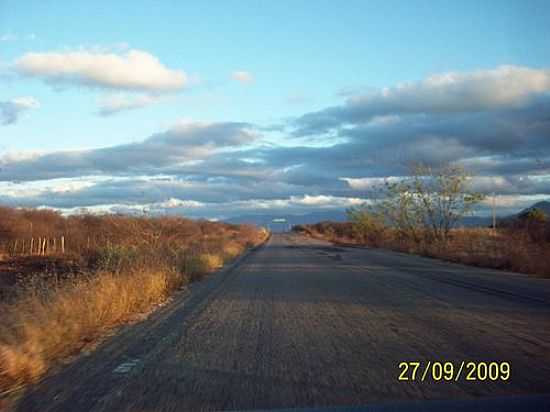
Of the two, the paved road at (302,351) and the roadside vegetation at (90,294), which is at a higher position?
the roadside vegetation at (90,294)

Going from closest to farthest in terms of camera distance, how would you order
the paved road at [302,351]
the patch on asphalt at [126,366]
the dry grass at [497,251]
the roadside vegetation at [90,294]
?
the paved road at [302,351] < the patch on asphalt at [126,366] < the roadside vegetation at [90,294] < the dry grass at [497,251]

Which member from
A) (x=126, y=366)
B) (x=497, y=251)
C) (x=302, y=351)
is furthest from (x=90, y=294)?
(x=497, y=251)

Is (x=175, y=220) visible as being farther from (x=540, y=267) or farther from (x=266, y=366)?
(x=266, y=366)

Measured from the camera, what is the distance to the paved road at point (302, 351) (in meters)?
7.27

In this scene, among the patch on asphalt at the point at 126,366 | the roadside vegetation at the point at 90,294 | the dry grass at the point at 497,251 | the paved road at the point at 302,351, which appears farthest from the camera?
the dry grass at the point at 497,251

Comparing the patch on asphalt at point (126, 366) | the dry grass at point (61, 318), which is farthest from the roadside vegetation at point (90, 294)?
the patch on asphalt at point (126, 366)

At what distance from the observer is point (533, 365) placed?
8.59m

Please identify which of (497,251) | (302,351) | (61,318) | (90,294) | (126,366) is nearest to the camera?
(126,366)

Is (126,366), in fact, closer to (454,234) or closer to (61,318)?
(61,318)

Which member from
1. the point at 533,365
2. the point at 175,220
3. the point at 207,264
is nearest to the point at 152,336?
the point at 533,365

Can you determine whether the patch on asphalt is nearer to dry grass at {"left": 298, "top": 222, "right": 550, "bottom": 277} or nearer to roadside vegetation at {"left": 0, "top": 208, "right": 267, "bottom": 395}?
roadside vegetation at {"left": 0, "top": 208, "right": 267, "bottom": 395}

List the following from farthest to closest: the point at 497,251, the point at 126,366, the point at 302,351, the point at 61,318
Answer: the point at 497,251 < the point at 61,318 < the point at 302,351 < the point at 126,366

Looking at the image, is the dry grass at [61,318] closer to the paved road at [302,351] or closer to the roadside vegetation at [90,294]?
the roadside vegetation at [90,294]

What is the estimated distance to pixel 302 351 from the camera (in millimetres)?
9945
